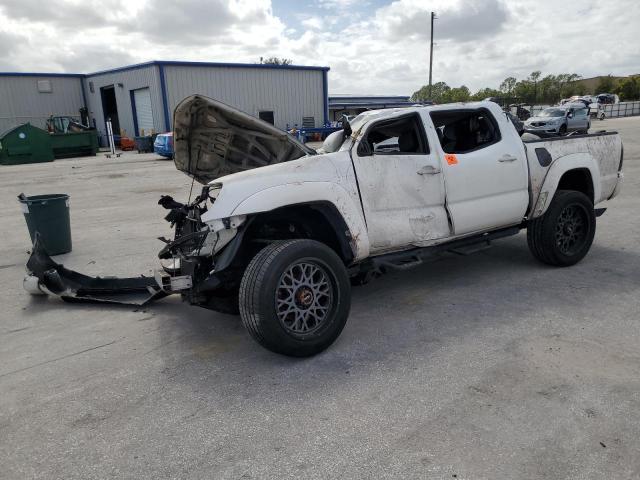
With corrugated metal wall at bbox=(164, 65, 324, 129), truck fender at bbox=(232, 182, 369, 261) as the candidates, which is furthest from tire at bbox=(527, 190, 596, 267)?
corrugated metal wall at bbox=(164, 65, 324, 129)

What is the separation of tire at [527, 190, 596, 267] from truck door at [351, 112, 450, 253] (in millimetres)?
1412

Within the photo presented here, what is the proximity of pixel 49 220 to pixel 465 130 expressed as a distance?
5.57 metres

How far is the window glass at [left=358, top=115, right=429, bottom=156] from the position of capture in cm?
452

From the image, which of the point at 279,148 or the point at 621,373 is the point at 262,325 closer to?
the point at 279,148

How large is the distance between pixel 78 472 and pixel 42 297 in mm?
3306

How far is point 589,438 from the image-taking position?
2.73 metres

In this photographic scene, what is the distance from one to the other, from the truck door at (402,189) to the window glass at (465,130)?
555 millimetres

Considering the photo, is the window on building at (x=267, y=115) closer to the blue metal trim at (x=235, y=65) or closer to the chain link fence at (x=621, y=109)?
the blue metal trim at (x=235, y=65)

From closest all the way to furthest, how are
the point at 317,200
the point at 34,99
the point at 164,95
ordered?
the point at 317,200 → the point at 164,95 → the point at 34,99

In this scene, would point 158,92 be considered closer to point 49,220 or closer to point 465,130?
point 49,220

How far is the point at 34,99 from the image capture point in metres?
33.8

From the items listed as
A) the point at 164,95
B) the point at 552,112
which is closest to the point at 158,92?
the point at 164,95

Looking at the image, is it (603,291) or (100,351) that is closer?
(100,351)

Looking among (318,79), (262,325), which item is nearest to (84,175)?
(262,325)
